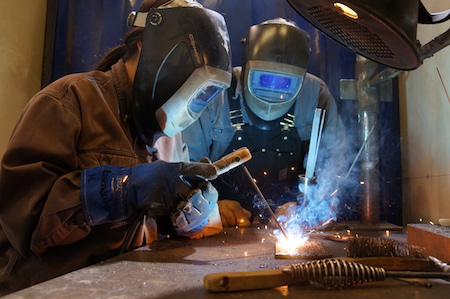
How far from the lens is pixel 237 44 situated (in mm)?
3078

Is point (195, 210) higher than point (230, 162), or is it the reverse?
point (230, 162)

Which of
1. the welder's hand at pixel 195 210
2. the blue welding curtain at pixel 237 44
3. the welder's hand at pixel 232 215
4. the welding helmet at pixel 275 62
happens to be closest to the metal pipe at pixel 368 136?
the blue welding curtain at pixel 237 44

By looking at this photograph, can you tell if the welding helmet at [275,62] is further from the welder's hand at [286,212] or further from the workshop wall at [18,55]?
the workshop wall at [18,55]

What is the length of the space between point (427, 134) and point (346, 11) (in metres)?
1.86

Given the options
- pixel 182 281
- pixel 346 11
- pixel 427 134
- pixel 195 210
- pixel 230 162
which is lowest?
pixel 182 281

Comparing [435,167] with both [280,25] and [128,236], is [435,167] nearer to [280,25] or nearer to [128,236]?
[280,25]

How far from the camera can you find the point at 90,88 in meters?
1.48

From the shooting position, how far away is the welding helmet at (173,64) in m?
1.57

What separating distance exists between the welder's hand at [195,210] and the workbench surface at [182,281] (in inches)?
6.7

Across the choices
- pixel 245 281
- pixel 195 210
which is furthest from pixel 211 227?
pixel 245 281

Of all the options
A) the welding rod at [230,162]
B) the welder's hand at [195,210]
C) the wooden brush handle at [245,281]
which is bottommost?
the wooden brush handle at [245,281]

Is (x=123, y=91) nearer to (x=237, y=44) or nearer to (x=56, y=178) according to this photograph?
(x=56, y=178)

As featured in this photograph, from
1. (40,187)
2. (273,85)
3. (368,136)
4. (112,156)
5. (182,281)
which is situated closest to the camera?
(182,281)

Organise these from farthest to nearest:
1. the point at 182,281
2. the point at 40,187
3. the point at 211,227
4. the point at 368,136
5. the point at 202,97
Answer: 1. the point at 368,136
2. the point at 211,227
3. the point at 202,97
4. the point at 40,187
5. the point at 182,281
